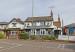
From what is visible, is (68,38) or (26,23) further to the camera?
(26,23)

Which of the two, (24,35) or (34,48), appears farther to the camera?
(24,35)

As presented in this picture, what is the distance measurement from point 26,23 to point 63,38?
33.1 m

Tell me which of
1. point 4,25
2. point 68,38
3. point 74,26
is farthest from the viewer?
point 4,25

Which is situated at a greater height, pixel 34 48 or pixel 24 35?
pixel 24 35

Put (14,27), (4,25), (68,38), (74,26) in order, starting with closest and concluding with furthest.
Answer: (68,38), (74,26), (14,27), (4,25)

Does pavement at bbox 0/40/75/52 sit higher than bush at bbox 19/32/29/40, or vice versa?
bush at bbox 19/32/29/40

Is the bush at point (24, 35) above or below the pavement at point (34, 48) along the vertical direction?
above

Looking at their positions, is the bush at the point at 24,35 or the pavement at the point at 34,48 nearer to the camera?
the pavement at the point at 34,48

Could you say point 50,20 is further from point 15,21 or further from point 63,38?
point 63,38

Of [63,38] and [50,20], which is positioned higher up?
[50,20]

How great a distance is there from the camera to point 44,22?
8462cm

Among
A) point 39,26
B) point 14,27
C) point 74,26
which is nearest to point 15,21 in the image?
point 14,27

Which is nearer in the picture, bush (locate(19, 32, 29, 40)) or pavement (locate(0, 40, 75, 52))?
pavement (locate(0, 40, 75, 52))

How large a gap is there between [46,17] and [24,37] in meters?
28.6
